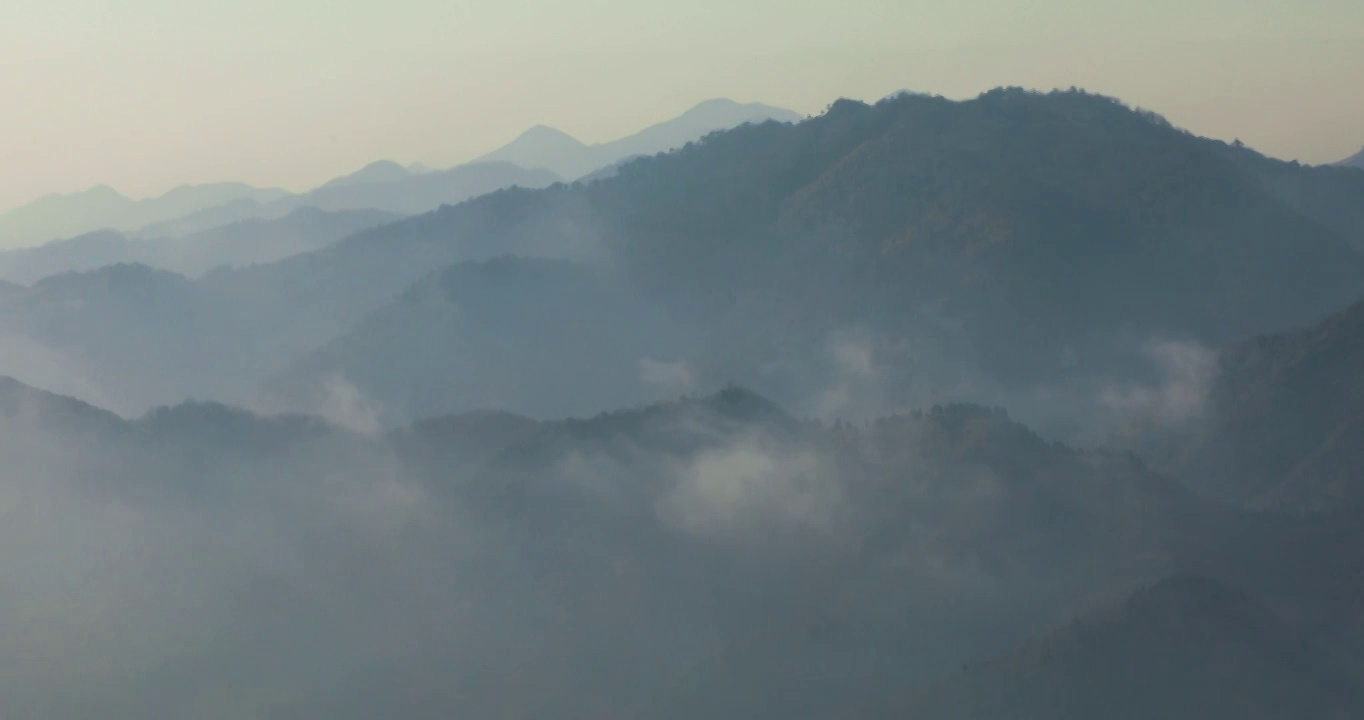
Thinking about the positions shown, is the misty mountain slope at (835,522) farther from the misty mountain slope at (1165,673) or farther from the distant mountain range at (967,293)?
the distant mountain range at (967,293)

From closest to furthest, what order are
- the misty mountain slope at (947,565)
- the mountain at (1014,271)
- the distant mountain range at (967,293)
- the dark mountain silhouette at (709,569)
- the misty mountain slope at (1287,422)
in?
the dark mountain silhouette at (709,569), the misty mountain slope at (947,565), the misty mountain slope at (1287,422), the mountain at (1014,271), the distant mountain range at (967,293)

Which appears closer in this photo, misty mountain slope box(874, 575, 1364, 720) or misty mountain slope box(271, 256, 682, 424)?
misty mountain slope box(874, 575, 1364, 720)

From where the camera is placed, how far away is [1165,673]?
82188 mm

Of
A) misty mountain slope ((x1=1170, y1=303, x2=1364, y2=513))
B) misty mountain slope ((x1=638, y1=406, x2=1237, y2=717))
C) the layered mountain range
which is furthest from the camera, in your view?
misty mountain slope ((x1=1170, y1=303, x2=1364, y2=513))

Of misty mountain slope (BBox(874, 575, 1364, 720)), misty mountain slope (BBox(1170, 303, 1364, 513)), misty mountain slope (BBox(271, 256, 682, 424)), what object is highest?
misty mountain slope (BBox(271, 256, 682, 424))

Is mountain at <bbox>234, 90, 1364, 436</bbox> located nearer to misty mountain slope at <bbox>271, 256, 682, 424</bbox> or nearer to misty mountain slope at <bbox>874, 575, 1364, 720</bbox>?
misty mountain slope at <bbox>271, 256, 682, 424</bbox>

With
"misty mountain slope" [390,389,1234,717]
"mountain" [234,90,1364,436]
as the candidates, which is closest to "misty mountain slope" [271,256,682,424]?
"mountain" [234,90,1364,436]

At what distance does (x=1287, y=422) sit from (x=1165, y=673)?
54.6 m

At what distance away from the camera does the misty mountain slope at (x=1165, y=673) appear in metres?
81.9

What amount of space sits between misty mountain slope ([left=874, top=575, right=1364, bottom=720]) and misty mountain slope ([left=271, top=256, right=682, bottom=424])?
9839 cm

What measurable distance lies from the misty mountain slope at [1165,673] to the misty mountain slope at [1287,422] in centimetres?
3496

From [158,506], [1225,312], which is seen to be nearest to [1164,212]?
[1225,312]

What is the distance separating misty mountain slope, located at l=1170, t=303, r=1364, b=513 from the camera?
120 metres

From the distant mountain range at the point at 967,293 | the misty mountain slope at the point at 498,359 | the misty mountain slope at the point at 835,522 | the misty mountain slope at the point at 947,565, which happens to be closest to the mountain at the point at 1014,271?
the distant mountain range at the point at 967,293
